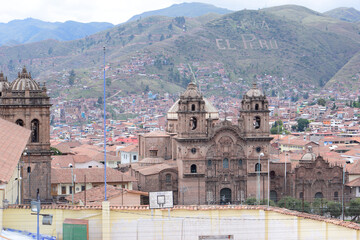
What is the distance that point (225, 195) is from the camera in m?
64.7

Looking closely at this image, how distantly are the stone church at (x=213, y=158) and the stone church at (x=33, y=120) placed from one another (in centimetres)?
1692

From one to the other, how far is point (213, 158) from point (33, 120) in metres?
21.6

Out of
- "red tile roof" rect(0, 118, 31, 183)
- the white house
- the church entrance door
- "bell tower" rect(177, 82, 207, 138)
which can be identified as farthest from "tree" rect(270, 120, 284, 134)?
"red tile roof" rect(0, 118, 31, 183)

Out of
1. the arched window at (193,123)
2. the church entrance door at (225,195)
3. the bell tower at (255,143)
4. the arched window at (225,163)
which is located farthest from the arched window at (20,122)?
the bell tower at (255,143)

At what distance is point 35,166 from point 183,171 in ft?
62.6

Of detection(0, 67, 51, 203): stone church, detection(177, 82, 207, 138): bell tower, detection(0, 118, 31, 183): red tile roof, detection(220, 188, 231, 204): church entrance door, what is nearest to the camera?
detection(0, 118, 31, 183): red tile roof

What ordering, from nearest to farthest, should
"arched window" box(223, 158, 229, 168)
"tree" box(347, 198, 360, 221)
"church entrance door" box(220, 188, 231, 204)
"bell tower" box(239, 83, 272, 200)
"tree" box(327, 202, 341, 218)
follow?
"tree" box(327, 202, 341, 218) < "tree" box(347, 198, 360, 221) < "church entrance door" box(220, 188, 231, 204) < "arched window" box(223, 158, 229, 168) < "bell tower" box(239, 83, 272, 200)

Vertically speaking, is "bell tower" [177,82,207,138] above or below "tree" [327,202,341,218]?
above

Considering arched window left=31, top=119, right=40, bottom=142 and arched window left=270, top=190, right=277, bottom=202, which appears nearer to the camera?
arched window left=31, top=119, right=40, bottom=142

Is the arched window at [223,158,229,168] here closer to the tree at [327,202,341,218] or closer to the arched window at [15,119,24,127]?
the tree at [327,202,341,218]

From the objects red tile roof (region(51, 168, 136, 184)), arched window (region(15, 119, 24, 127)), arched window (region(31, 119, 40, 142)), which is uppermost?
arched window (region(15, 119, 24, 127))

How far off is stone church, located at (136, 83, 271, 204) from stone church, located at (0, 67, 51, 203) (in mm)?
16918

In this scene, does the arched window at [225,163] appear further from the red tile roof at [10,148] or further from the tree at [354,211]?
the red tile roof at [10,148]

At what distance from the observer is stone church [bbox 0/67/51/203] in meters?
46.5
